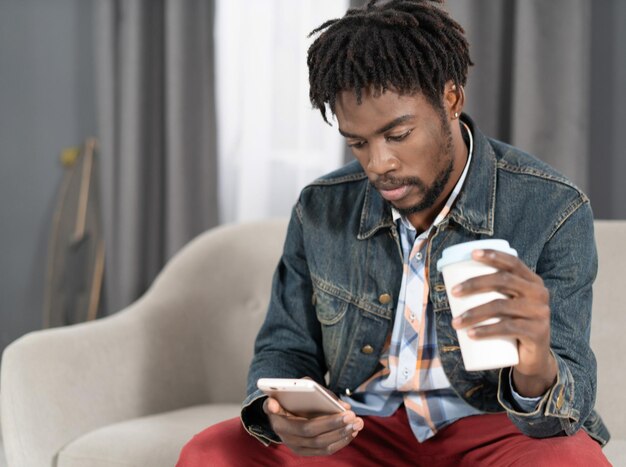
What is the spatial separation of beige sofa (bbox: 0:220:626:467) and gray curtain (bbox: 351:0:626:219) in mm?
419

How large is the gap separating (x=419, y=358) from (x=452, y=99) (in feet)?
1.41

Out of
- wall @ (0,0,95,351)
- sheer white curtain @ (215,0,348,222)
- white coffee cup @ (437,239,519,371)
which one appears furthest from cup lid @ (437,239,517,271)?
wall @ (0,0,95,351)

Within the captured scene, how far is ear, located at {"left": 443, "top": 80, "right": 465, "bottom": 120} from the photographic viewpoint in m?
1.41

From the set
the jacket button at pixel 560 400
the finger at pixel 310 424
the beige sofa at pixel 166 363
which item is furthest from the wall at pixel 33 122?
the jacket button at pixel 560 400

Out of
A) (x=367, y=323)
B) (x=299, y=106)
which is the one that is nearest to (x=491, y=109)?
(x=299, y=106)

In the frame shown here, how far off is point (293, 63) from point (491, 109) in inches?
27.7

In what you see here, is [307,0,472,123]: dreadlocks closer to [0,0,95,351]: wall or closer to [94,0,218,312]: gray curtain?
[94,0,218,312]: gray curtain

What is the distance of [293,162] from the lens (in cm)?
281

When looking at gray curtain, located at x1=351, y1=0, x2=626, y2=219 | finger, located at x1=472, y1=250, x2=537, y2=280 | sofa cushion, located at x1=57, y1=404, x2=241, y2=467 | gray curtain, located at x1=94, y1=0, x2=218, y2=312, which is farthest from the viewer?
gray curtain, located at x1=94, y1=0, x2=218, y2=312

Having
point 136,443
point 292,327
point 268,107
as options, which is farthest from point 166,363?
point 268,107

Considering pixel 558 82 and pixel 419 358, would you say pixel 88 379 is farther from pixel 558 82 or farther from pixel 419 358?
pixel 558 82

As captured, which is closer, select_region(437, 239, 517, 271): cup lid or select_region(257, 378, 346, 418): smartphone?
select_region(437, 239, 517, 271): cup lid

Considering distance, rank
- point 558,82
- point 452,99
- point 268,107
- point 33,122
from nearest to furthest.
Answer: point 452,99
point 558,82
point 268,107
point 33,122

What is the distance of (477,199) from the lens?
4.78 ft
